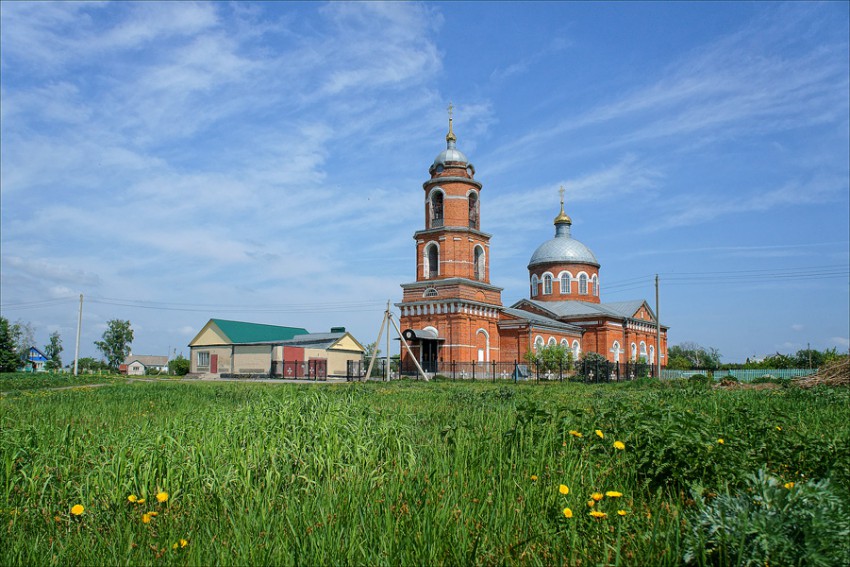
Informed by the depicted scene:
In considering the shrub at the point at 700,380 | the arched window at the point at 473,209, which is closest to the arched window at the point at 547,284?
the arched window at the point at 473,209

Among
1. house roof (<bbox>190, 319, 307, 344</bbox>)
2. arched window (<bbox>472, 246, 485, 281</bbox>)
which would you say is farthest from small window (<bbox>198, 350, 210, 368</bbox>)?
arched window (<bbox>472, 246, 485, 281</bbox>)

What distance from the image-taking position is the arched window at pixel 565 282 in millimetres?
47344

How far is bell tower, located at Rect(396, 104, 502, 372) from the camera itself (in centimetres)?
3450

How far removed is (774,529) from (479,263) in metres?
34.0

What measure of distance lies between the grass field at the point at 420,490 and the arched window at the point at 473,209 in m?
29.7

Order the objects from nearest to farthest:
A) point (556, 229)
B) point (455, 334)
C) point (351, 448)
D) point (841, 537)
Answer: point (841, 537), point (351, 448), point (455, 334), point (556, 229)

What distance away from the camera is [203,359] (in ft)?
154

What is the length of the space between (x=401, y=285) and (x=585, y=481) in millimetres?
32227

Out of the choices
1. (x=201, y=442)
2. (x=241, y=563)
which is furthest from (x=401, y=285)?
(x=241, y=563)

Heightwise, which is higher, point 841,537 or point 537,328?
point 537,328

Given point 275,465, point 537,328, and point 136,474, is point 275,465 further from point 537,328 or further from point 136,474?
point 537,328

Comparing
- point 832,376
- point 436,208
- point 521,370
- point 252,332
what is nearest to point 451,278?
point 436,208

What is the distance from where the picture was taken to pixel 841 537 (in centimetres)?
284

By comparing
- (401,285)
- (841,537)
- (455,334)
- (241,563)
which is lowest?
(241,563)
